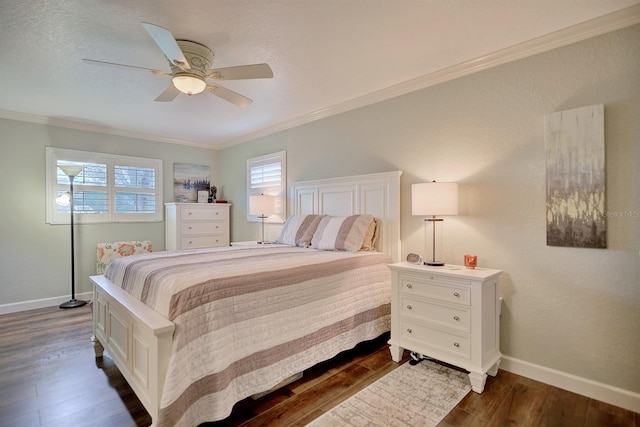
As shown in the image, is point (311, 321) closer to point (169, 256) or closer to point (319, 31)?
point (169, 256)

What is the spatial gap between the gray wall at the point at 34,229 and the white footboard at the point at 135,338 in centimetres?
227

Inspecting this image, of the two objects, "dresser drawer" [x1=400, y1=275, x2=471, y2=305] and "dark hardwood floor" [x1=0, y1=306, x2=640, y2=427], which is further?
"dresser drawer" [x1=400, y1=275, x2=471, y2=305]

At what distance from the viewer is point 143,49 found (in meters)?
2.32

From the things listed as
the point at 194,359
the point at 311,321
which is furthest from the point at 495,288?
the point at 194,359

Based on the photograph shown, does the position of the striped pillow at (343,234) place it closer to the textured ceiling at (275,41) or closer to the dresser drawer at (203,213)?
the textured ceiling at (275,41)

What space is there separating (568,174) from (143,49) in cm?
316

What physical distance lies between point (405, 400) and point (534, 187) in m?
1.74

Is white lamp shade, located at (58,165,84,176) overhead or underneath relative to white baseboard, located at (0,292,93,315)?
overhead

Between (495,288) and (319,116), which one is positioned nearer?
(495,288)

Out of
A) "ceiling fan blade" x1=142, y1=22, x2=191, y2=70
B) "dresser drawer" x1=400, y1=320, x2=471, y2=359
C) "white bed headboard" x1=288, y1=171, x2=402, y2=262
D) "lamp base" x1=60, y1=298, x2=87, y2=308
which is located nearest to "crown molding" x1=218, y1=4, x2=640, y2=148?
"white bed headboard" x1=288, y1=171, x2=402, y2=262

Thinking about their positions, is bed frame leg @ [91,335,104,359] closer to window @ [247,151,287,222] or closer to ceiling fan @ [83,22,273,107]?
ceiling fan @ [83,22,273,107]

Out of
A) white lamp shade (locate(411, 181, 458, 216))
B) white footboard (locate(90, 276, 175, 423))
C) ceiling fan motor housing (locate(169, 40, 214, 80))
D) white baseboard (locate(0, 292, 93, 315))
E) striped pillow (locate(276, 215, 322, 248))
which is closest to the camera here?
white footboard (locate(90, 276, 175, 423))

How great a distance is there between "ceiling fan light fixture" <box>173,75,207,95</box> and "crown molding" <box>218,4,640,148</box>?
170cm

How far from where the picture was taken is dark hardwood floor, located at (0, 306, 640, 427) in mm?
1786
